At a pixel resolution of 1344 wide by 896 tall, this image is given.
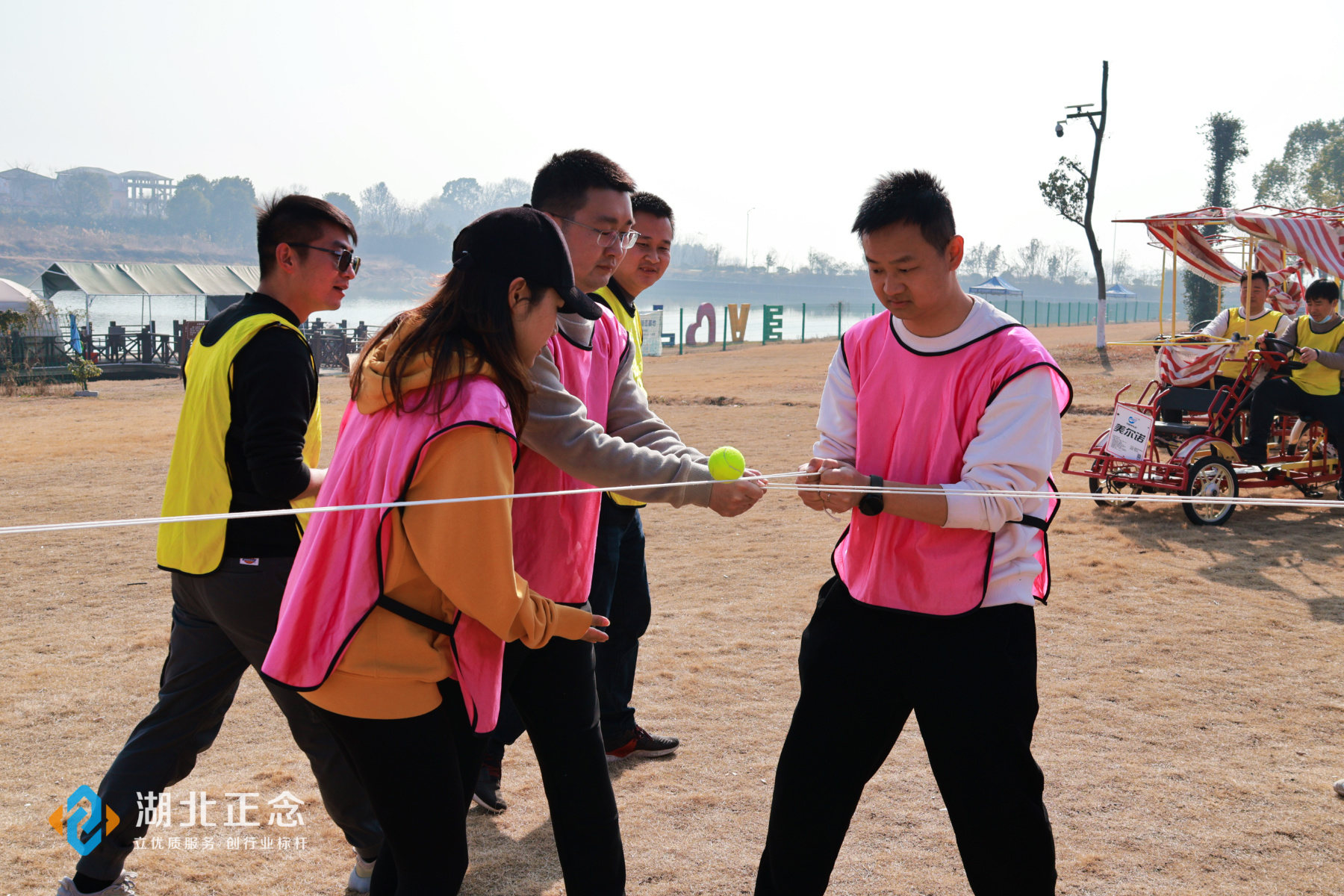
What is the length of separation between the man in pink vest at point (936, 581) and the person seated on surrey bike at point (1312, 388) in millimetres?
7367

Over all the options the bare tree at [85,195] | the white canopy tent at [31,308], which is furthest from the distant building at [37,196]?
the white canopy tent at [31,308]

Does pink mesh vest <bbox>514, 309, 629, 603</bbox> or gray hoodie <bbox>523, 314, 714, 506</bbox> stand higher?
gray hoodie <bbox>523, 314, 714, 506</bbox>

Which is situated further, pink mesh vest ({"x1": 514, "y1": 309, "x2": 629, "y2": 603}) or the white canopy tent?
the white canopy tent

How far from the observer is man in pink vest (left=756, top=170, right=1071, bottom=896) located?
2.14 m

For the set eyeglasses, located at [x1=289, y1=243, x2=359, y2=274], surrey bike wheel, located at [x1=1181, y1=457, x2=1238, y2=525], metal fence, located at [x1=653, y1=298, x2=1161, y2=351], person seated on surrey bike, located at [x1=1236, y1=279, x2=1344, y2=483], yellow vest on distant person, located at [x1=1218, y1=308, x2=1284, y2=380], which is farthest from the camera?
metal fence, located at [x1=653, y1=298, x2=1161, y2=351]

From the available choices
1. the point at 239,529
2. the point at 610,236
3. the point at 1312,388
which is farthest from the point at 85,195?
the point at 610,236

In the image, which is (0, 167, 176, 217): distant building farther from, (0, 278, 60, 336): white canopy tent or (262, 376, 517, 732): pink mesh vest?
(262, 376, 517, 732): pink mesh vest

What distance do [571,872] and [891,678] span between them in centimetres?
91

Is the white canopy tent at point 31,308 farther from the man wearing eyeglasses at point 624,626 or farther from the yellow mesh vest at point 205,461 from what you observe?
the yellow mesh vest at point 205,461

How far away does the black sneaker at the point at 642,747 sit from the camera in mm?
3885

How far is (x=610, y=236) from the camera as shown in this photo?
275 centimetres

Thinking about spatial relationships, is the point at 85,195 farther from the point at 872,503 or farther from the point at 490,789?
the point at 872,503

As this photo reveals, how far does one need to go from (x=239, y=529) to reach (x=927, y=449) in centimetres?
→ 186

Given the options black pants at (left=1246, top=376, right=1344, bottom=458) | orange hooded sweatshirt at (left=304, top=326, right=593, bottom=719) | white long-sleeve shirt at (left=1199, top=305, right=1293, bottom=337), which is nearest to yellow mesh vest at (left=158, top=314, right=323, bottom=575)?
orange hooded sweatshirt at (left=304, top=326, right=593, bottom=719)
